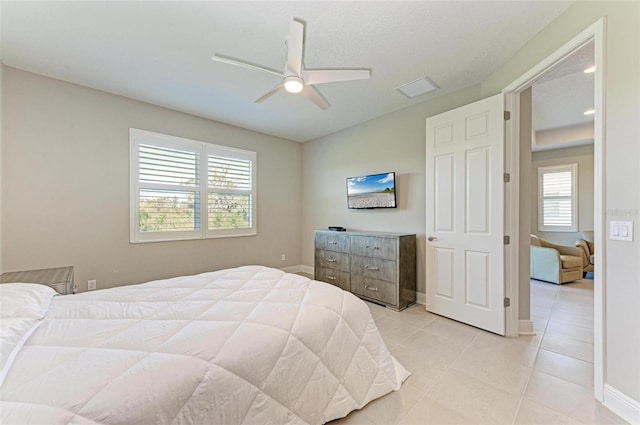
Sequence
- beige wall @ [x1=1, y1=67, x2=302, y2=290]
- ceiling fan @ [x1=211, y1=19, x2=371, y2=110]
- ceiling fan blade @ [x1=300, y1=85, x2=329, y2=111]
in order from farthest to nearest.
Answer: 1. beige wall @ [x1=1, y1=67, x2=302, y2=290]
2. ceiling fan blade @ [x1=300, y1=85, x2=329, y2=111]
3. ceiling fan @ [x1=211, y1=19, x2=371, y2=110]

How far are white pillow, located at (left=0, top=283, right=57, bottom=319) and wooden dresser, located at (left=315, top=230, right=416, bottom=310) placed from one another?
3.03 m

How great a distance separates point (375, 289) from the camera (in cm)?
344

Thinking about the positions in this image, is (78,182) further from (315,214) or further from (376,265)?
(376,265)

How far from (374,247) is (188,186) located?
2.88 meters

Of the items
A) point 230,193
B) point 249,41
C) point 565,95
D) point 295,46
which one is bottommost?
point 230,193

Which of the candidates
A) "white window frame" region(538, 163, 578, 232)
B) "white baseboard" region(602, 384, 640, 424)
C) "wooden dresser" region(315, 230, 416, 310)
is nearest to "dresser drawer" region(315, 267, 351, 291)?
"wooden dresser" region(315, 230, 416, 310)

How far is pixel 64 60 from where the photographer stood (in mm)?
2527

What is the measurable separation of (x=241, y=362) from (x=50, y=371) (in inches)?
23.9

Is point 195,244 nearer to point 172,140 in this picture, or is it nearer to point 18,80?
point 172,140

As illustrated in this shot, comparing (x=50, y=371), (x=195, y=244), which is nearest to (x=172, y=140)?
(x=195, y=244)

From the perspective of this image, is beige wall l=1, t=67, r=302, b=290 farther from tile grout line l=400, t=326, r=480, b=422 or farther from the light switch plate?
the light switch plate

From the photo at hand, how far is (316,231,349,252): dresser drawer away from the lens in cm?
388

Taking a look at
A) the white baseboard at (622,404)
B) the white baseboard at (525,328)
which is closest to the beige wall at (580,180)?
the white baseboard at (525,328)

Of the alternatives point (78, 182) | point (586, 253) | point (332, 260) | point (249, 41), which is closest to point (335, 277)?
point (332, 260)
